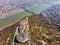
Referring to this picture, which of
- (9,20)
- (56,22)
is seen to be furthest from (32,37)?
(9,20)

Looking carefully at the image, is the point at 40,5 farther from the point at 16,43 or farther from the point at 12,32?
the point at 16,43

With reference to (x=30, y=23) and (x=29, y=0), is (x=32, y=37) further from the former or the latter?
(x=29, y=0)

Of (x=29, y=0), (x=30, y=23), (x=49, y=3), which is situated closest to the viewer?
(x=30, y=23)

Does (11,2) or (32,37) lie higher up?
(32,37)

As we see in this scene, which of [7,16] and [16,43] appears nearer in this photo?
[16,43]

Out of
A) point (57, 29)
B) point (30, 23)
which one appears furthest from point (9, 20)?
point (57, 29)

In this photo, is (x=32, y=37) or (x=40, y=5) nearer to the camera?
(x=32, y=37)

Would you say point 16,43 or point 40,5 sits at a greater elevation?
point 16,43

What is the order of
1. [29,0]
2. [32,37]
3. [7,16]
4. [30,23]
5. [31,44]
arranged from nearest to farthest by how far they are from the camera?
[31,44] < [32,37] < [30,23] < [7,16] < [29,0]

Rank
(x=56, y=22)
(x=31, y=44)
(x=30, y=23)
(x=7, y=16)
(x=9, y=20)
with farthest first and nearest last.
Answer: (x=7, y=16), (x=9, y=20), (x=56, y=22), (x=30, y=23), (x=31, y=44)
